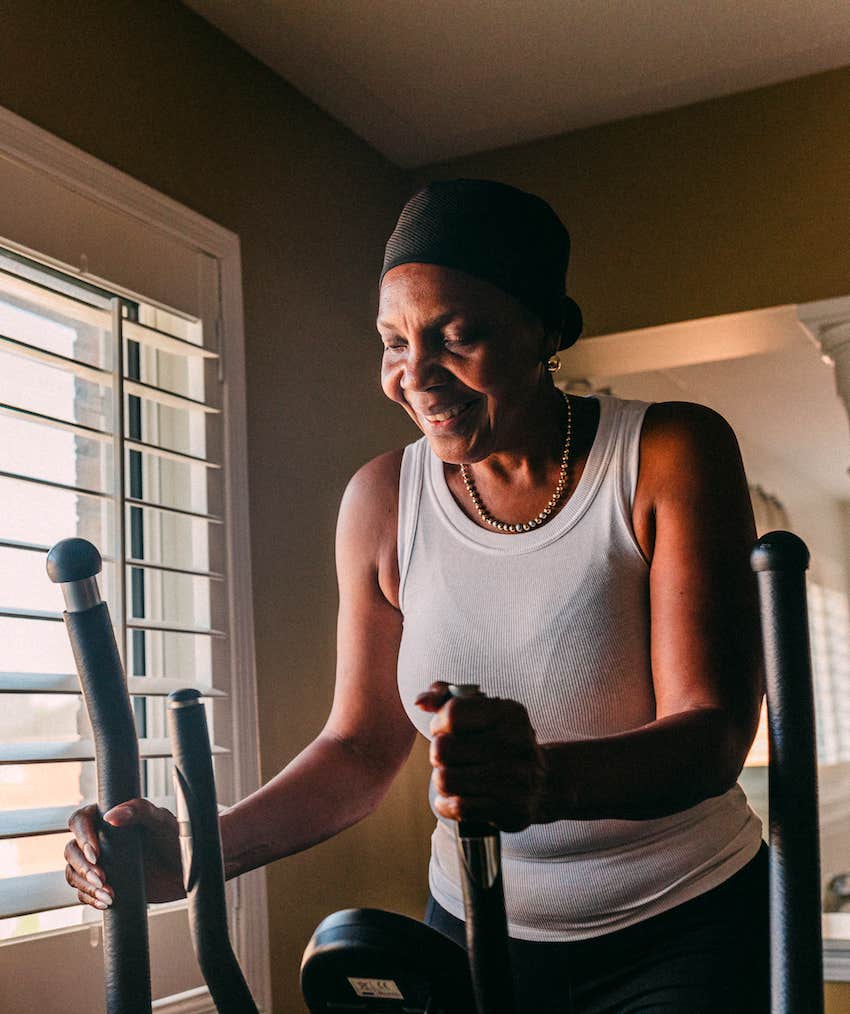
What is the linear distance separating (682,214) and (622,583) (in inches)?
91.7

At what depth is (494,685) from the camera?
1.25 m

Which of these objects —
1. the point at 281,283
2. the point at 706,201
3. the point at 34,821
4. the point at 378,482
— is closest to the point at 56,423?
the point at 34,821

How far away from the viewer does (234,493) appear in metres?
2.64

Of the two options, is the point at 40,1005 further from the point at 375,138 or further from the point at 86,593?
the point at 375,138

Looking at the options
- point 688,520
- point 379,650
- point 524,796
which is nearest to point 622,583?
point 688,520

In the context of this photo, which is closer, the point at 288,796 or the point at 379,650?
the point at 288,796

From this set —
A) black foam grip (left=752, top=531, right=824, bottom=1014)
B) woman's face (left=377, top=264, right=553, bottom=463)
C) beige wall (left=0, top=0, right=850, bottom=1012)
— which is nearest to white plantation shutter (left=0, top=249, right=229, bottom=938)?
beige wall (left=0, top=0, right=850, bottom=1012)

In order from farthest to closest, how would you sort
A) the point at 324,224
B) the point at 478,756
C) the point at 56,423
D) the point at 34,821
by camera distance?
the point at 324,224 → the point at 56,423 → the point at 34,821 → the point at 478,756

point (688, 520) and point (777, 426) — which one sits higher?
point (777, 426)

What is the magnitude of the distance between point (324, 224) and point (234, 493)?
861 millimetres

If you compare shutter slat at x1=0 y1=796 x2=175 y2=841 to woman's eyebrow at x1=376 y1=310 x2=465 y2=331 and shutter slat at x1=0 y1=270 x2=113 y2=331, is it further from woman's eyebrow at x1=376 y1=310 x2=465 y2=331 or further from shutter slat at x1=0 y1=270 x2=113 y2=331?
woman's eyebrow at x1=376 y1=310 x2=465 y2=331

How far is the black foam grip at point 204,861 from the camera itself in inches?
32.9

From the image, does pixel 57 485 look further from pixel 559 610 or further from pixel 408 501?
pixel 559 610

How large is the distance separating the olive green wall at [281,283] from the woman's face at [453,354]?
1.29m
